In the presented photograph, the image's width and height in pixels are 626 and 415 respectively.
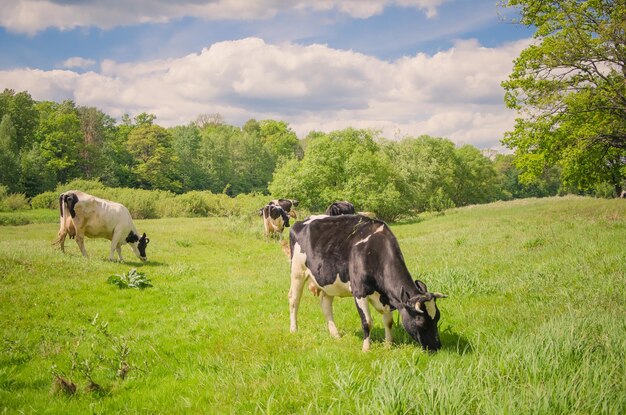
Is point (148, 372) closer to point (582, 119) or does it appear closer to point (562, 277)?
point (562, 277)

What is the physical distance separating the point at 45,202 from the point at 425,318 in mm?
44448

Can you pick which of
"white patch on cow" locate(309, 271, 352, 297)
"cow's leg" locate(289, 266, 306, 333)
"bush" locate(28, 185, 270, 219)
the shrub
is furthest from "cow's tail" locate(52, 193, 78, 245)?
"bush" locate(28, 185, 270, 219)

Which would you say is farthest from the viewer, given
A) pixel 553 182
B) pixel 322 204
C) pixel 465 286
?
pixel 553 182

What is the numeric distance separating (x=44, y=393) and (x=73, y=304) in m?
4.77

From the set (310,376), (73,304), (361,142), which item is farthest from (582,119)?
(361,142)

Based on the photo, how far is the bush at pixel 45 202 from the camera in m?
39.0

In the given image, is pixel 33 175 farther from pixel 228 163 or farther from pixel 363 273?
pixel 363 273

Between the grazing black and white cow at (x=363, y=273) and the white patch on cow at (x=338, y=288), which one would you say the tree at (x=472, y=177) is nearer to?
the grazing black and white cow at (x=363, y=273)

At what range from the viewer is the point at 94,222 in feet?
53.0

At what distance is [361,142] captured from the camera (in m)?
52.1

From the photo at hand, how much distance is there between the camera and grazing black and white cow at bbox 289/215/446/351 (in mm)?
5746

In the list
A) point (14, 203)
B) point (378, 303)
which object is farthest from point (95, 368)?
point (14, 203)

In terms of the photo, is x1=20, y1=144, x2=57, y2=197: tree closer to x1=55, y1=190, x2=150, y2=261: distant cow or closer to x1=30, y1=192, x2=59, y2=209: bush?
x1=30, y1=192, x2=59, y2=209: bush

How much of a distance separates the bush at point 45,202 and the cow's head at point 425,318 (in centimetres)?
4316
